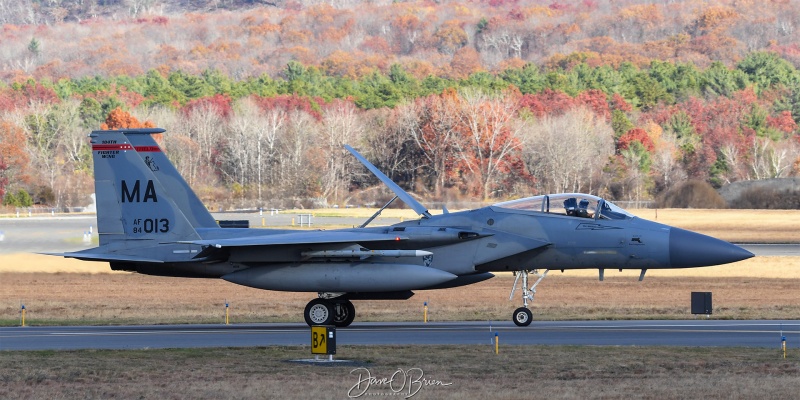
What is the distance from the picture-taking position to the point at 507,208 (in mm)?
25000

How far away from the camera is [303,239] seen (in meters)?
24.3

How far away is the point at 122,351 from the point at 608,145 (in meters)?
89.3

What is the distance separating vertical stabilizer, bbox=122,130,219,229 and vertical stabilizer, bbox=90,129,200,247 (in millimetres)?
270

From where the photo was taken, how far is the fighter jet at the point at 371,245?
24.1 meters

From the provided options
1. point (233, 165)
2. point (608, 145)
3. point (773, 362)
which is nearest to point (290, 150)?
point (233, 165)

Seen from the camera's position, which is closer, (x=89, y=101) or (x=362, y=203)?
(x=362, y=203)

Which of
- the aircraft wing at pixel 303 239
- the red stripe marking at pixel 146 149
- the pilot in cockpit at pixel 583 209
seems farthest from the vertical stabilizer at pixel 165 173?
the pilot in cockpit at pixel 583 209

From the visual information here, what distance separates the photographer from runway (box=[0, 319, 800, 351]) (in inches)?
862

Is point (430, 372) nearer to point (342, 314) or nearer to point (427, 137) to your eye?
point (342, 314)

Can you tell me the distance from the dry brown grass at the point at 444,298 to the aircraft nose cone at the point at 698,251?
463 centimetres

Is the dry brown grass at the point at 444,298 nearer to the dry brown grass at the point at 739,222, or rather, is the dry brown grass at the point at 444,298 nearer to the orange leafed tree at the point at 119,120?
the dry brown grass at the point at 739,222

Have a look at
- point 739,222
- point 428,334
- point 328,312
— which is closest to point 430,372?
point 428,334

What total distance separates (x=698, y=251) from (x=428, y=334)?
226 inches

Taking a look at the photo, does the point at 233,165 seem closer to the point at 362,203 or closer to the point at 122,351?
the point at 362,203
